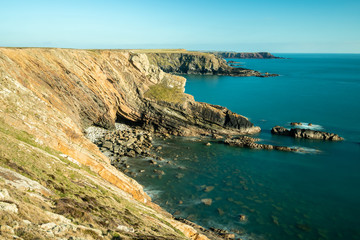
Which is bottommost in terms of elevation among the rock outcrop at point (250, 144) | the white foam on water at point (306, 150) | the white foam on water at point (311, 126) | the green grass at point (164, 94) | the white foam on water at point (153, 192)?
the white foam on water at point (153, 192)

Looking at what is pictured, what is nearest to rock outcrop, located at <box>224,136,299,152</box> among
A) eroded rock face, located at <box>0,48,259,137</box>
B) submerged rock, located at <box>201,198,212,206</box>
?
eroded rock face, located at <box>0,48,259,137</box>

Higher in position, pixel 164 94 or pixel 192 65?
pixel 192 65

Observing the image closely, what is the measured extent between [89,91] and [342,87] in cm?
12593

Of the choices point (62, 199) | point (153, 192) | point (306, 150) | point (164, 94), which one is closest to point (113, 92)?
point (164, 94)

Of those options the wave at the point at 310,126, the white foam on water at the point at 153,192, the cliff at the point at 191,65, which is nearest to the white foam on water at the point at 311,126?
the wave at the point at 310,126

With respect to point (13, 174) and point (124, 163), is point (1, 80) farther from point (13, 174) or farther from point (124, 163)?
point (124, 163)

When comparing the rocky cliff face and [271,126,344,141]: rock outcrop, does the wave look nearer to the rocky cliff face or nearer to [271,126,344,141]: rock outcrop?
[271,126,344,141]: rock outcrop

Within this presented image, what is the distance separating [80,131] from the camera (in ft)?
112

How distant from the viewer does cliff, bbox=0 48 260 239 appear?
11.4 metres

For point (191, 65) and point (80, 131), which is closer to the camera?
point (80, 131)

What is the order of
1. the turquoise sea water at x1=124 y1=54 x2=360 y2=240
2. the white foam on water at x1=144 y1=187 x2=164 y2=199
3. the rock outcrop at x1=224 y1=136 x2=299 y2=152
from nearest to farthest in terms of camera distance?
the turquoise sea water at x1=124 y1=54 x2=360 y2=240 < the white foam on water at x1=144 y1=187 x2=164 y2=199 < the rock outcrop at x1=224 y1=136 x2=299 y2=152

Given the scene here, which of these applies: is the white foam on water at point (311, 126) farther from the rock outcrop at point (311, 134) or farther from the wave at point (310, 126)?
the rock outcrop at point (311, 134)

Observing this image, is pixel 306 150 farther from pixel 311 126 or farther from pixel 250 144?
pixel 311 126

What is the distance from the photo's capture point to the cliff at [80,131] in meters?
11.4
